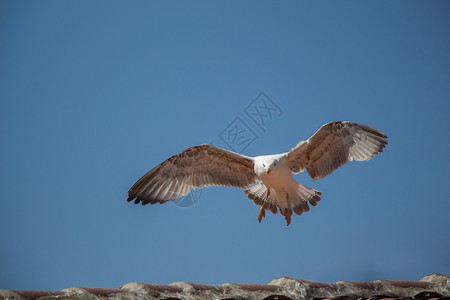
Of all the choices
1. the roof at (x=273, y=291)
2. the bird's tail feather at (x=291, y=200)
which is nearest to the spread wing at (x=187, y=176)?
the bird's tail feather at (x=291, y=200)

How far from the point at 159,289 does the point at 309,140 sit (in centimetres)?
474

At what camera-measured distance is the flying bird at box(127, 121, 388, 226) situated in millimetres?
8828

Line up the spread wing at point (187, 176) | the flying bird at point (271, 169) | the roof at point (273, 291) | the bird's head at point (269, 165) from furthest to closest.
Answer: the spread wing at point (187, 176) < the flying bird at point (271, 169) < the bird's head at point (269, 165) < the roof at point (273, 291)

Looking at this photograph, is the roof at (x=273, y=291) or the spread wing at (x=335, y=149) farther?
the spread wing at (x=335, y=149)

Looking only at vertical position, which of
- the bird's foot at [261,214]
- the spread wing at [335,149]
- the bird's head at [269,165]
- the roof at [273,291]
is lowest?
the roof at [273,291]

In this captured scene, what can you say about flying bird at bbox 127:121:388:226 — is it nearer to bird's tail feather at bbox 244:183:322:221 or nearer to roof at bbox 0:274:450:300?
bird's tail feather at bbox 244:183:322:221

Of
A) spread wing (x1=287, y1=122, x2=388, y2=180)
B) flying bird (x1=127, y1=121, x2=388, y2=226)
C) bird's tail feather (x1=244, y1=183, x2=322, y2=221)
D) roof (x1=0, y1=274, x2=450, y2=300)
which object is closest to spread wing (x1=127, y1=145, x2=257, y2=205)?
flying bird (x1=127, y1=121, x2=388, y2=226)

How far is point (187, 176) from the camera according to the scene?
370 inches

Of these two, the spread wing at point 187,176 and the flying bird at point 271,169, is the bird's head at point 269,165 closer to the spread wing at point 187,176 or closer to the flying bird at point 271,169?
the flying bird at point 271,169

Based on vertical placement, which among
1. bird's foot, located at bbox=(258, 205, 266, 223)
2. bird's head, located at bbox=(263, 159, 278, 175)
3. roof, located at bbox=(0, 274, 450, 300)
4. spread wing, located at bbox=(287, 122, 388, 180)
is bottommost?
roof, located at bbox=(0, 274, 450, 300)

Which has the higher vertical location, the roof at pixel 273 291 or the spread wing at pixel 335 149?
the spread wing at pixel 335 149

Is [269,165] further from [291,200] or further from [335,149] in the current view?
[335,149]

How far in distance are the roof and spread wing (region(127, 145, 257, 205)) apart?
367 centimetres

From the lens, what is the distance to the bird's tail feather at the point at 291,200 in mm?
9234
